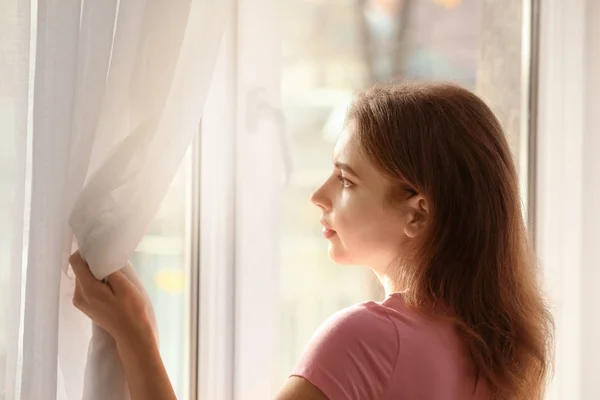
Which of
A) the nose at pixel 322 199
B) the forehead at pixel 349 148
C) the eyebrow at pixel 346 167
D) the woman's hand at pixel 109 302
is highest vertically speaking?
the forehead at pixel 349 148

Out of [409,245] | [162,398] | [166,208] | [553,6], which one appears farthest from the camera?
[553,6]

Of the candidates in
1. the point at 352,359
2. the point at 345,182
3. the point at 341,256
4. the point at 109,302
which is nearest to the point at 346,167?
the point at 345,182

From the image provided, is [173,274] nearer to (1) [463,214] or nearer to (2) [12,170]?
(2) [12,170]

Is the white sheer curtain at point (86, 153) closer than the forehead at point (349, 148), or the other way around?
the white sheer curtain at point (86, 153)

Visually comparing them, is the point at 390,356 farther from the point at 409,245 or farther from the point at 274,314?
the point at 274,314

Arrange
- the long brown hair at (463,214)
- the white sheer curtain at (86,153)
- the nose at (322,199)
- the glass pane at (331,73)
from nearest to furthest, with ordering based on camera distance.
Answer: the white sheer curtain at (86,153) → the long brown hair at (463,214) → the nose at (322,199) → the glass pane at (331,73)

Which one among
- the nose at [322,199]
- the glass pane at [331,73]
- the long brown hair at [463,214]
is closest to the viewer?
the long brown hair at [463,214]

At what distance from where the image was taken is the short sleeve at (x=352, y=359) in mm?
1024

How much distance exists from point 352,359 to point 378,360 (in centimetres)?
3

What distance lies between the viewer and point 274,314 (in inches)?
53.4

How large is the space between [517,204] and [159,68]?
1.86 feet

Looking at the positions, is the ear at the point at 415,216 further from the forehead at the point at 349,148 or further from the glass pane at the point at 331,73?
the glass pane at the point at 331,73

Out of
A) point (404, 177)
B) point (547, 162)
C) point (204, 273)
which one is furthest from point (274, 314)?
point (547, 162)

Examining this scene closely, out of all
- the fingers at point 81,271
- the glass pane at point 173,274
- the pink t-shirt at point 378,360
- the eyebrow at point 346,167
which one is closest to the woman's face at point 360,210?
the eyebrow at point 346,167
